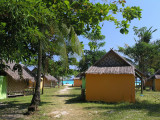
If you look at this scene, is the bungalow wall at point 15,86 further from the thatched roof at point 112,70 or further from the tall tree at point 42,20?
the tall tree at point 42,20

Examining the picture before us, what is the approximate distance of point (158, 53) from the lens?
3500 cm

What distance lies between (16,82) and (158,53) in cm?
2708

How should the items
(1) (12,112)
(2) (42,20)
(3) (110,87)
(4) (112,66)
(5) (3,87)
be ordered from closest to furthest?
(2) (42,20)
(1) (12,112)
(3) (110,87)
(4) (112,66)
(5) (3,87)

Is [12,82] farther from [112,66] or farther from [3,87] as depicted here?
[112,66]

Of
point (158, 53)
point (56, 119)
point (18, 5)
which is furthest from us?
point (158, 53)

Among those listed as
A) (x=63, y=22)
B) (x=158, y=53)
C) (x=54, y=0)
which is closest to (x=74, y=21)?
(x=63, y=22)

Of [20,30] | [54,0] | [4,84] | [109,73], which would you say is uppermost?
[54,0]

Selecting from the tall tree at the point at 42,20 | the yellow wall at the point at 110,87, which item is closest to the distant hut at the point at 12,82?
the yellow wall at the point at 110,87

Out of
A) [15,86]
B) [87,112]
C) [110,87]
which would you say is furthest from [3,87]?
[87,112]

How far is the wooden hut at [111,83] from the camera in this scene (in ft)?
42.5

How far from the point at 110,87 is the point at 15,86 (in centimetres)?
1103

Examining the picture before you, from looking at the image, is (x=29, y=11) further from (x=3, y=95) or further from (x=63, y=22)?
(x=3, y=95)

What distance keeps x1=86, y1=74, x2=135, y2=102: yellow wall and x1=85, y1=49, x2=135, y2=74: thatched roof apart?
40 cm

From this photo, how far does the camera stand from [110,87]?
1334 cm
